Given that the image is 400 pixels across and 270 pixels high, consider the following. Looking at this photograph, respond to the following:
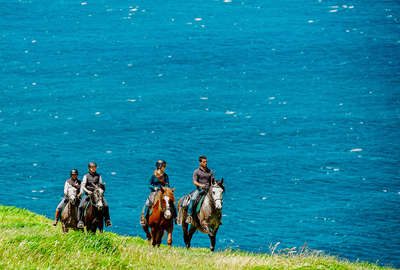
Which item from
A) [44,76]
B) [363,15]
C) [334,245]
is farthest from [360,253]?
[363,15]

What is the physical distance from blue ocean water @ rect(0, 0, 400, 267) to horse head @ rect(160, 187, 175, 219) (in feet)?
133

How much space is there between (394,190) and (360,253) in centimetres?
1719

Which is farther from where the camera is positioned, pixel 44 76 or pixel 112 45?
pixel 112 45

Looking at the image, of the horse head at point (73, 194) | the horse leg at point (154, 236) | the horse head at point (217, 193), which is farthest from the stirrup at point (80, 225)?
the horse head at point (217, 193)

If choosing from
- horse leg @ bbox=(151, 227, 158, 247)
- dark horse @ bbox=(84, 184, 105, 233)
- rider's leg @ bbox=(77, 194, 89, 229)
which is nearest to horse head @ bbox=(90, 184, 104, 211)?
dark horse @ bbox=(84, 184, 105, 233)

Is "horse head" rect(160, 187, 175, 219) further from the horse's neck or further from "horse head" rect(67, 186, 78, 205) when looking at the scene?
"horse head" rect(67, 186, 78, 205)

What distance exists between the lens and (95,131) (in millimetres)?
98938

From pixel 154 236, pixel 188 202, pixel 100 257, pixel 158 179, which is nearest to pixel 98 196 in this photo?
pixel 158 179

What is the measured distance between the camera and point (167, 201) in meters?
25.6

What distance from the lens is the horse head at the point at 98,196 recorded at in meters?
24.9

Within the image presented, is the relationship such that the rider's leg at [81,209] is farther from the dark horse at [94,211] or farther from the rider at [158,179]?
the rider at [158,179]

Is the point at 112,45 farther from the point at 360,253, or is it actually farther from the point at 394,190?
the point at 360,253

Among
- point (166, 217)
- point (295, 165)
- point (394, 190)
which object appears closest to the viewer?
point (166, 217)

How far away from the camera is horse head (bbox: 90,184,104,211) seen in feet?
81.7
